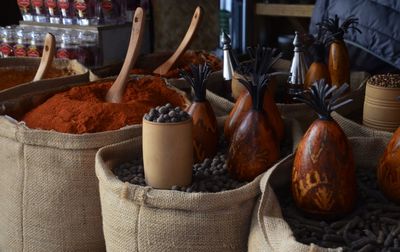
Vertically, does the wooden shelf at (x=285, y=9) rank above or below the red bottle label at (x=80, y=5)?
below

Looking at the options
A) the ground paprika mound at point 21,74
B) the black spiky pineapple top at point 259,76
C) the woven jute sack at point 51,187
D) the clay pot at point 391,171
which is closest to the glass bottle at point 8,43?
the ground paprika mound at point 21,74

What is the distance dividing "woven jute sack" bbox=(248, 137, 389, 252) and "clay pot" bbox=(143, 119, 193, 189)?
14cm

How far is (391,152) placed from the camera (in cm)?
78

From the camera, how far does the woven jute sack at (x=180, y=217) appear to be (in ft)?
2.45

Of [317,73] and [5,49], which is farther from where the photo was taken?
[5,49]

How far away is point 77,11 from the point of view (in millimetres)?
1835

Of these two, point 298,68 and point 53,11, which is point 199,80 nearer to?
point 298,68

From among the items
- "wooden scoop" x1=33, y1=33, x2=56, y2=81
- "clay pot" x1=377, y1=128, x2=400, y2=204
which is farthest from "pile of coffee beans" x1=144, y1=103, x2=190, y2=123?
"wooden scoop" x1=33, y1=33, x2=56, y2=81

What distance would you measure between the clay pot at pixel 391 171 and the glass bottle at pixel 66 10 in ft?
4.55

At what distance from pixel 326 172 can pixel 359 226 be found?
0.09 metres

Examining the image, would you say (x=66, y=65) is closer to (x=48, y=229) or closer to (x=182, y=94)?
(x=182, y=94)

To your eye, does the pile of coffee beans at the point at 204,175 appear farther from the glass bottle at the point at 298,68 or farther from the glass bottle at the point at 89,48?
the glass bottle at the point at 89,48

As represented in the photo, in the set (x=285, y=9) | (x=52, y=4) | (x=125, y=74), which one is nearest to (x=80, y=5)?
(x=52, y=4)

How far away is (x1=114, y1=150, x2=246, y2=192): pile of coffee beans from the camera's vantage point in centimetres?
82
